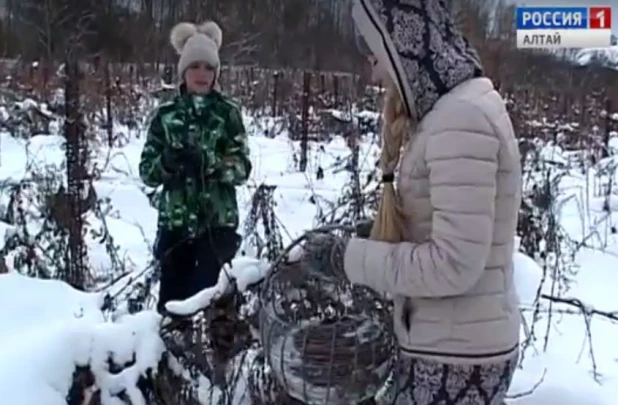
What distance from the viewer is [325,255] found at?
156cm

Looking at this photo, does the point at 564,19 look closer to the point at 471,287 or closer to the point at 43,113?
the point at 43,113

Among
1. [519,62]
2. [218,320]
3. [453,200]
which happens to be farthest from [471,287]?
[519,62]

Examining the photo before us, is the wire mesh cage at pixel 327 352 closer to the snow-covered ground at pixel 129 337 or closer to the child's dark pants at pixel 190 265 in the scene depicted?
the snow-covered ground at pixel 129 337

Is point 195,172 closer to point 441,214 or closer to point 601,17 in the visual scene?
point 441,214

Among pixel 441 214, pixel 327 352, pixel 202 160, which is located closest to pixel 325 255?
pixel 327 352

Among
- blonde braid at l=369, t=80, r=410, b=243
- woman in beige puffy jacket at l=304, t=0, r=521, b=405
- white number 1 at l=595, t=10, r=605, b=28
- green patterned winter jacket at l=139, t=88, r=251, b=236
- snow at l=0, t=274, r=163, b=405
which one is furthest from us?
white number 1 at l=595, t=10, r=605, b=28

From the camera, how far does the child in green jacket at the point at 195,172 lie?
282 cm

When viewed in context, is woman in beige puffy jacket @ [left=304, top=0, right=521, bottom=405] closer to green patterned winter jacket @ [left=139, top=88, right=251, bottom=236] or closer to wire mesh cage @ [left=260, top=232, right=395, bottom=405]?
wire mesh cage @ [left=260, top=232, right=395, bottom=405]

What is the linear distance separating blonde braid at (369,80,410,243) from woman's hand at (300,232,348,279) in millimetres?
62

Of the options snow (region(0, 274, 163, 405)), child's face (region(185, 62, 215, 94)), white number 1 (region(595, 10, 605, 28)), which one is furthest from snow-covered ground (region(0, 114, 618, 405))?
white number 1 (region(595, 10, 605, 28))

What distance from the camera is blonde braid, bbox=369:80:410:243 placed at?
4.83ft

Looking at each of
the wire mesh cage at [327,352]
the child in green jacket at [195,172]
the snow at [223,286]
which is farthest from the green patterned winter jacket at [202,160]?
the wire mesh cage at [327,352]

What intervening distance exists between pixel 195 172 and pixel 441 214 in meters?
1.57

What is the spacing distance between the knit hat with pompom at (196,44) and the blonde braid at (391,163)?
149cm
